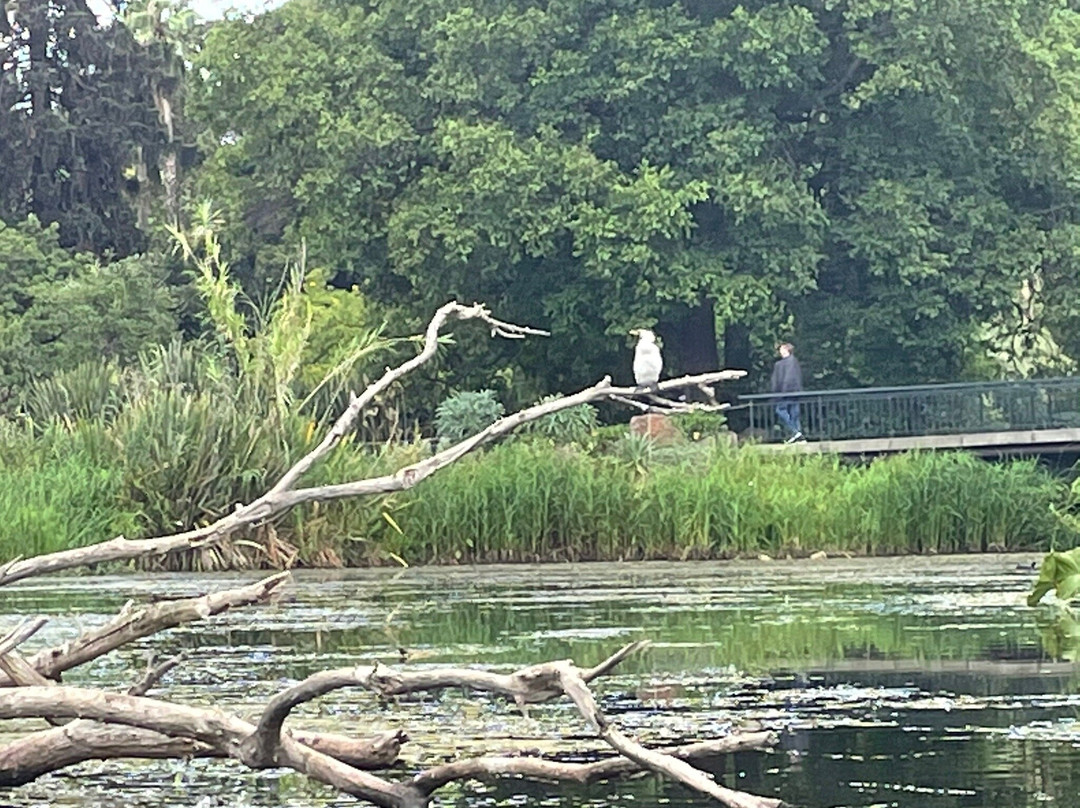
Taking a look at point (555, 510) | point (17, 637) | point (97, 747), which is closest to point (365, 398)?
point (17, 637)

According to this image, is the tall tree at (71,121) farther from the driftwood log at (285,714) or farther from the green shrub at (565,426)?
the driftwood log at (285,714)

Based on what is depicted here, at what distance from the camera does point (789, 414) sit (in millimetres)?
28156

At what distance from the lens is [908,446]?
27.4m

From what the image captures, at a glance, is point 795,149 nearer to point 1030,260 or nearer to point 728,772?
point 1030,260

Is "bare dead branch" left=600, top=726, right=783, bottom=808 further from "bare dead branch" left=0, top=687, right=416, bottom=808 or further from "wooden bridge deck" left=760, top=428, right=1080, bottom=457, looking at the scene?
"wooden bridge deck" left=760, top=428, right=1080, bottom=457

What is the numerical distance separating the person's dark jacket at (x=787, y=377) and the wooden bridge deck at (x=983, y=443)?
1275 millimetres

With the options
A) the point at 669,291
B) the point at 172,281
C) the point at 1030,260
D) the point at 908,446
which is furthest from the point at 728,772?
the point at 172,281

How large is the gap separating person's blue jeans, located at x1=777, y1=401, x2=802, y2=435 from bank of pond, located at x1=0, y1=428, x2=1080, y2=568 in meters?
9.86

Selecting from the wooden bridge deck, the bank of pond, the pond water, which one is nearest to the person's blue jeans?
the wooden bridge deck

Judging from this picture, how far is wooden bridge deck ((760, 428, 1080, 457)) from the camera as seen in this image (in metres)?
27.2

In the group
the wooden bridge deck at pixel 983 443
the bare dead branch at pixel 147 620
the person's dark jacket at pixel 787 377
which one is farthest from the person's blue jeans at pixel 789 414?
the bare dead branch at pixel 147 620

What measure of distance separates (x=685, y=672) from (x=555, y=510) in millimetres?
8893

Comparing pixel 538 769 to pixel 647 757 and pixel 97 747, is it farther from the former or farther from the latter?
pixel 97 747

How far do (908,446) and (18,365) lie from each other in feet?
39.1
